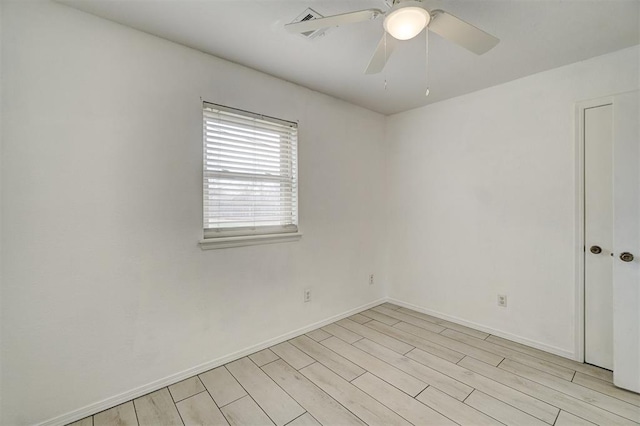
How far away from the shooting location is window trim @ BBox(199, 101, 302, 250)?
221 cm

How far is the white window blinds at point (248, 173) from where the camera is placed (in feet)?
7.39

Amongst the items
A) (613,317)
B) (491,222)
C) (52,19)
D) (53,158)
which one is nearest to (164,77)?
(52,19)

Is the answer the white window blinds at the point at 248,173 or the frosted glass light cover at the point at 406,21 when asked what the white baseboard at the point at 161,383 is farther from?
the frosted glass light cover at the point at 406,21

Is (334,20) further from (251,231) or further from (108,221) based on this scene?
(108,221)

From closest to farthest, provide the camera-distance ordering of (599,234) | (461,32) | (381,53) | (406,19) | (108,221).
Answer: (406,19), (461,32), (381,53), (108,221), (599,234)

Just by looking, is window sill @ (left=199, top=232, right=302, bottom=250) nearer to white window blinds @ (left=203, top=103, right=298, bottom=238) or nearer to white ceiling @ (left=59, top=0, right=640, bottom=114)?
white window blinds @ (left=203, top=103, right=298, bottom=238)

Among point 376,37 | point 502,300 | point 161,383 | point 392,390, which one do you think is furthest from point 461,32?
point 161,383

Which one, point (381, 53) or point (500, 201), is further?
point (500, 201)

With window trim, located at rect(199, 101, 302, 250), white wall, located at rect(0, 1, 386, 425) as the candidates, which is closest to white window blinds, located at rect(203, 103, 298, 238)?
window trim, located at rect(199, 101, 302, 250)

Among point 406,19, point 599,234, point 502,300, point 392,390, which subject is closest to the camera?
point 406,19

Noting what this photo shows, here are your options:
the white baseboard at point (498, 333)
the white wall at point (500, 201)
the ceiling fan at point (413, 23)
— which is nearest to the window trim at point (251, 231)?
the ceiling fan at point (413, 23)

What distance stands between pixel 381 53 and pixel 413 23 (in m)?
0.31

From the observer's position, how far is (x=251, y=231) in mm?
2475

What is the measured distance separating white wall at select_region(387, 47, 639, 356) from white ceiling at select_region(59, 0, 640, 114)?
0.84 ft
